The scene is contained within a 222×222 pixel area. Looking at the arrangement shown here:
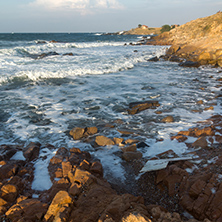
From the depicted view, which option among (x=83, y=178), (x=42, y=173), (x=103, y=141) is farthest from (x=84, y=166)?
(x=103, y=141)

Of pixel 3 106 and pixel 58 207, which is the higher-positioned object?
pixel 58 207

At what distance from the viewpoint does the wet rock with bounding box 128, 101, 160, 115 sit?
23.6ft

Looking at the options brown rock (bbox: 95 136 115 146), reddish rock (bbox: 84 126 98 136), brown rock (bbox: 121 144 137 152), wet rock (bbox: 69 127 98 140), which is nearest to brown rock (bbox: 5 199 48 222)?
brown rock (bbox: 121 144 137 152)

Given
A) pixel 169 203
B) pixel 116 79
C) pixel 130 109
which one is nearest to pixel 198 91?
pixel 130 109

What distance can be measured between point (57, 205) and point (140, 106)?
560cm

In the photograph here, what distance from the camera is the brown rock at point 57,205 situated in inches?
95.4

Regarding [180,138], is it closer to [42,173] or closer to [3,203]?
[42,173]

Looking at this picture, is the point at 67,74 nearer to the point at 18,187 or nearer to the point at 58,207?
the point at 18,187

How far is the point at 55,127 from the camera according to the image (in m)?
6.08

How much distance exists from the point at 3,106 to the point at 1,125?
1927 millimetres

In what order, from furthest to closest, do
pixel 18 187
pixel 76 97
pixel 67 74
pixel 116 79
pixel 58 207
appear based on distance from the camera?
pixel 67 74 < pixel 116 79 < pixel 76 97 < pixel 18 187 < pixel 58 207

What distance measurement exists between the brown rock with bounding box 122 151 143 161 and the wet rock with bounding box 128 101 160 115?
294cm

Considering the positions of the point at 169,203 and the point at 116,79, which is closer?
the point at 169,203

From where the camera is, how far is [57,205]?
2461 millimetres
